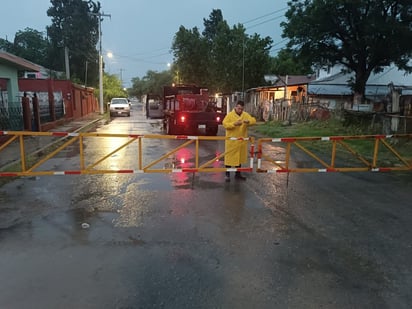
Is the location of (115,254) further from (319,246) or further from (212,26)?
(212,26)

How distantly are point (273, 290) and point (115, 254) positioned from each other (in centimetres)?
185

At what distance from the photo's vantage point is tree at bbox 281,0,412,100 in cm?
2466

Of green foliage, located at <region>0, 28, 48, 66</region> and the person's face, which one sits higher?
green foliage, located at <region>0, 28, 48, 66</region>

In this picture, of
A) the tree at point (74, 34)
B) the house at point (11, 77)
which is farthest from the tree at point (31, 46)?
the house at point (11, 77)

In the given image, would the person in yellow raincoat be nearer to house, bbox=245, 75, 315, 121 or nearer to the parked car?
house, bbox=245, 75, 315, 121

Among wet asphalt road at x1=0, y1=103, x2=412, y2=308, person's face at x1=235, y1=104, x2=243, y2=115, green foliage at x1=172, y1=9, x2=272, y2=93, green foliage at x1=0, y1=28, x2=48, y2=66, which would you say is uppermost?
green foliage at x1=0, y1=28, x2=48, y2=66

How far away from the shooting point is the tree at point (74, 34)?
6038cm

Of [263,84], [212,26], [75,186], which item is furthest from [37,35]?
[75,186]

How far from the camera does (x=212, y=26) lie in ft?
255

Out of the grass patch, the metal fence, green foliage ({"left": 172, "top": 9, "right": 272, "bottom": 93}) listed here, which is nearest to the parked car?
green foliage ({"left": 172, "top": 9, "right": 272, "bottom": 93})

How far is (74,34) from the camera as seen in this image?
6016 centimetres

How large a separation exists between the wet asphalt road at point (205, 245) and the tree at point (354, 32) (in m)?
20.5

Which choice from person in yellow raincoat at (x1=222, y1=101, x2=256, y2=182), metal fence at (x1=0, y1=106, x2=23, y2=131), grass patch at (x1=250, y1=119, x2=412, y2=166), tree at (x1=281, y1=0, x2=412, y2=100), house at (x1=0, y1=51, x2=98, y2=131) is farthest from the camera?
tree at (x1=281, y1=0, x2=412, y2=100)

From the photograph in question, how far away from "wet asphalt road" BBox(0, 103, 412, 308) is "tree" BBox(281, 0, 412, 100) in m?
20.5
